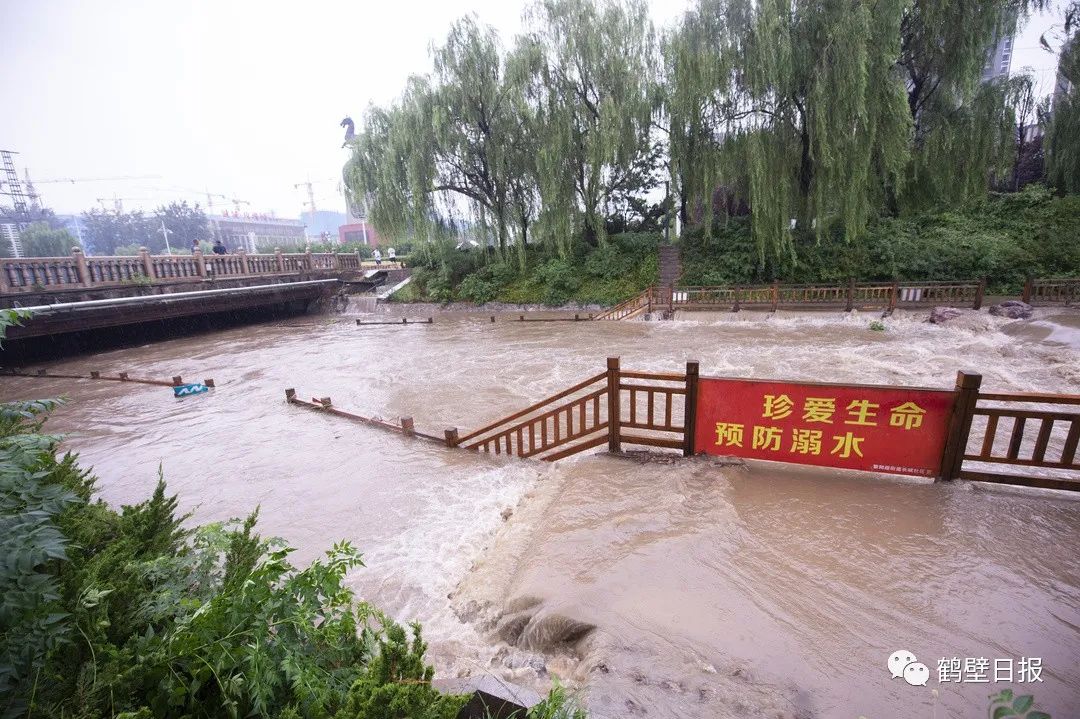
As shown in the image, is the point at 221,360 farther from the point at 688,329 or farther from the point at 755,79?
the point at 755,79

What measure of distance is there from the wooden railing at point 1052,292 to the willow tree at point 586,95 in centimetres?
1280

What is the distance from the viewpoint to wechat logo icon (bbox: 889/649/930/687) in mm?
2439

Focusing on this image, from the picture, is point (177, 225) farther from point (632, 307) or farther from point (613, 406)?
point (613, 406)

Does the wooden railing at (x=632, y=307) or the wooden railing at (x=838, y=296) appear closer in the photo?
the wooden railing at (x=838, y=296)

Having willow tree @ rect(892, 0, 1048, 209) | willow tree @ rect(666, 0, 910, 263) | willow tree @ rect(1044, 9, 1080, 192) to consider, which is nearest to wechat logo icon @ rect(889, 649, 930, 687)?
willow tree @ rect(666, 0, 910, 263)

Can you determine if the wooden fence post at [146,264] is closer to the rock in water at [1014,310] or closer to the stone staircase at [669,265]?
the stone staircase at [669,265]

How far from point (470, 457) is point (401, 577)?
7.54 feet

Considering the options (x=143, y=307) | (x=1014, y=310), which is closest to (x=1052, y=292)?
(x=1014, y=310)

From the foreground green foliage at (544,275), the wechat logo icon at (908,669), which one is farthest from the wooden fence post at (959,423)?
the foreground green foliage at (544,275)

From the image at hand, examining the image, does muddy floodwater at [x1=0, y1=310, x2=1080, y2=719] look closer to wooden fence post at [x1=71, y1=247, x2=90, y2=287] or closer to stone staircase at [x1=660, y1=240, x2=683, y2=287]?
wooden fence post at [x1=71, y1=247, x2=90, y2=287]

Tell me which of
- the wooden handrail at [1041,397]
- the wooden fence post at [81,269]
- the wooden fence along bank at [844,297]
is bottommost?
the wooden fence along bank at [844,297]

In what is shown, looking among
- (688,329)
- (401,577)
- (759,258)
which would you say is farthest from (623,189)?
(401,577)

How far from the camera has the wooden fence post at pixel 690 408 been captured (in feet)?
15.0

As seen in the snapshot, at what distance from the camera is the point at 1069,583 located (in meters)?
3.06
